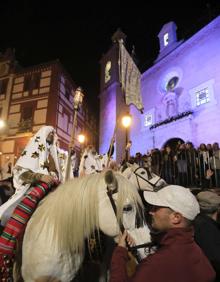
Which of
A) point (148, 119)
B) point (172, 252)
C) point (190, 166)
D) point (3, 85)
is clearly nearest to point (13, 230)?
point (172, 252)

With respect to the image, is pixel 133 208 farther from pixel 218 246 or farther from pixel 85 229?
pixel 218 246

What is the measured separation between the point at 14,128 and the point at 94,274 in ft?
62.7

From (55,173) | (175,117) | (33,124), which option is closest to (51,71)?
(33,124)

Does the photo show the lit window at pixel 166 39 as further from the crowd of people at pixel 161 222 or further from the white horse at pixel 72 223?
the white horse at pixel 72 223

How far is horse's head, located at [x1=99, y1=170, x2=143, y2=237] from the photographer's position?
211cm

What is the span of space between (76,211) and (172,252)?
1.00 meters

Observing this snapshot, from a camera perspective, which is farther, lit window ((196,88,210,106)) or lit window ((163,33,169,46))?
lit window ((163,33,169,46))

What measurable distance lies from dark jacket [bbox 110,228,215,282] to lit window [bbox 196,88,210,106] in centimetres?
1370

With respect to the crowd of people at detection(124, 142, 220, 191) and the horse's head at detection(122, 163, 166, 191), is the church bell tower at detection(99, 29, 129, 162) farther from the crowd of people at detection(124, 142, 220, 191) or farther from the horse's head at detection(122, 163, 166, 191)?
the horse's head at detection(122, 163, 166, 191)

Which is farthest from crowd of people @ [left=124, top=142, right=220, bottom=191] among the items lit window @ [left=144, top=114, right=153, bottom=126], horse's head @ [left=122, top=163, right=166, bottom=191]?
lit window @ [left=144, top=114, right=153, bottom=126]

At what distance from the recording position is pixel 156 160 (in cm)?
965

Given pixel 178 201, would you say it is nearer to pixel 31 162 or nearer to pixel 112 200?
pixel 112 200

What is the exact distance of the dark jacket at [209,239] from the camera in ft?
8.04

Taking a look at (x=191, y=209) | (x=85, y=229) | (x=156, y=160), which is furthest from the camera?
(x=156, y=160)
